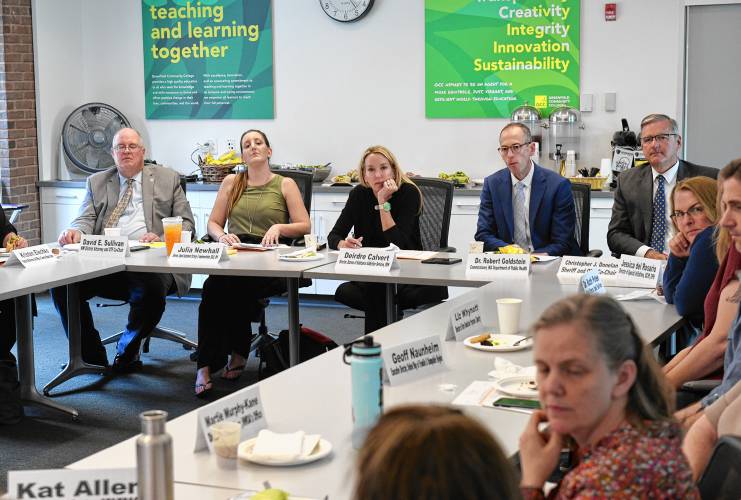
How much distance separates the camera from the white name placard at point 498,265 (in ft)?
14.3

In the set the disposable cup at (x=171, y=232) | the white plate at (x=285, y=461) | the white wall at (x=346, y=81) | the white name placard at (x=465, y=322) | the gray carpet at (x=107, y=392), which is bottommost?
the gray carpet at (x=107, y=392)

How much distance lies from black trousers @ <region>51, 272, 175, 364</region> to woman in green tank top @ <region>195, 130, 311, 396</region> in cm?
34

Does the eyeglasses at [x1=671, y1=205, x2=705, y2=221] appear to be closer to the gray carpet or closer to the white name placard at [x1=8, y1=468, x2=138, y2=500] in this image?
the white name placard at [x1=8, y1=468, x2=138, y2=500]

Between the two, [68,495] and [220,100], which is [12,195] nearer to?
[220,100]

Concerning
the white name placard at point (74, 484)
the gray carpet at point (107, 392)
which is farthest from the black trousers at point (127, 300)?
the white name placard at point (74, 484)

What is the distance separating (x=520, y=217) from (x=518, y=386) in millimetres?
2747

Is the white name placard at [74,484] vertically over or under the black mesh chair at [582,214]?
under

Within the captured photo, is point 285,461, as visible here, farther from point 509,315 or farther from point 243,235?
point 243,235

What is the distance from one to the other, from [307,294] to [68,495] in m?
5.73

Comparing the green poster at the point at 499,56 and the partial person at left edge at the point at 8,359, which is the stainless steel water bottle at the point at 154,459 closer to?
the partial person at left edge at the point at 8,359

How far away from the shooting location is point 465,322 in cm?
323

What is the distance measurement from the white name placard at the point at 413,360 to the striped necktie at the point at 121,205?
10.7ft

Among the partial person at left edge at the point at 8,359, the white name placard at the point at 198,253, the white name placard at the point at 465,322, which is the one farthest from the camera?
the white name placard at the point at 198,253

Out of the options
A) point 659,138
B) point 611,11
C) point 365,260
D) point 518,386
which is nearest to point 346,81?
point 611,11
